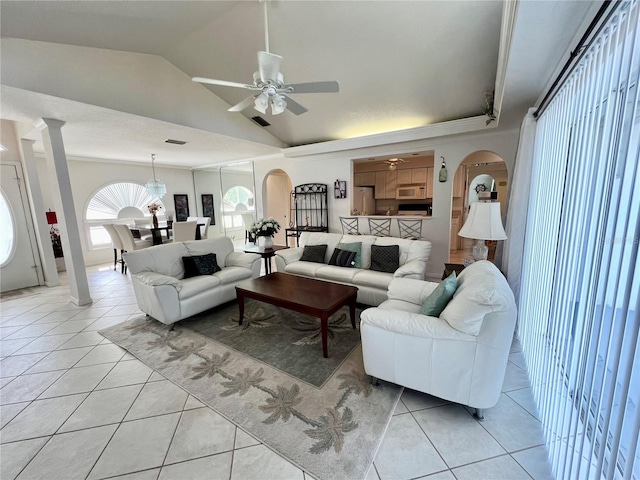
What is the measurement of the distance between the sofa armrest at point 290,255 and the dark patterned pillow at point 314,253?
0.09 m

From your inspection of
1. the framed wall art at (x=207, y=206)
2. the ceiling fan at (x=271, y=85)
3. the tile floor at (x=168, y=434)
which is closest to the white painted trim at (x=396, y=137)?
the ceiling fan at (x=271, y=85)

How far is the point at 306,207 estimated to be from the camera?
6520mm

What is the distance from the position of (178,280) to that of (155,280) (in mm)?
380

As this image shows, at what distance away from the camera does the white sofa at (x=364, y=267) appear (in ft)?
11.3

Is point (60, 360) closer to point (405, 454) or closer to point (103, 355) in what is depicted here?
point (103, 355)

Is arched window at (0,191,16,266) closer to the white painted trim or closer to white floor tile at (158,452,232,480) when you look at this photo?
the white painted trim

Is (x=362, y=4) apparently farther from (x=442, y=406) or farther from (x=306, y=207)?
(x=306, y=207)

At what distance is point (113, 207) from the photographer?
694 cm

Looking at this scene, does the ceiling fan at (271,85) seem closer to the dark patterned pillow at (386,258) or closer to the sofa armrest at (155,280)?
the sofa armrest at (155,280)

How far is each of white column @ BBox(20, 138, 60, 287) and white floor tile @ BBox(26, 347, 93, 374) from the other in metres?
3.16

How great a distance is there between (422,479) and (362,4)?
3.94 m

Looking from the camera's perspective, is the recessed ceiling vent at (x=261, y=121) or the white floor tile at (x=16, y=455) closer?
the white floor tile at (x=16, y=455)

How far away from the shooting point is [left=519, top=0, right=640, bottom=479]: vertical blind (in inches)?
39.1

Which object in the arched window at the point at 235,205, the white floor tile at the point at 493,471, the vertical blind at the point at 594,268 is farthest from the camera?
the arched window at the point at 235,205
